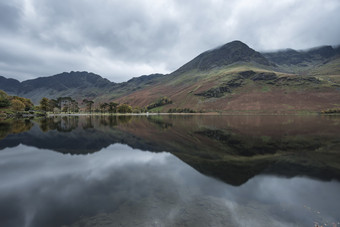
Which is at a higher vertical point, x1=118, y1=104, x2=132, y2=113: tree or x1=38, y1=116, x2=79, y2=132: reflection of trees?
x1=118, y1=104, x2=132, y2=113: tree

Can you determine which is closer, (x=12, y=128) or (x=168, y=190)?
(x=168, y=190)

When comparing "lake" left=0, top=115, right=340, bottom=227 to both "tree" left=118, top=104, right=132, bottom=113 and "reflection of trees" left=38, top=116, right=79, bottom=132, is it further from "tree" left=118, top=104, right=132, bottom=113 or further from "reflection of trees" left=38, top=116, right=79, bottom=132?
"tree" left=118, top=104, right=132, bottom=113

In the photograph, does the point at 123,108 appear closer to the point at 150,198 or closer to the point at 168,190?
the point at 168,190

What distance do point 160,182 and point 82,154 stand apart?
13590 millimetres

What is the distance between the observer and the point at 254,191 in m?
12.3

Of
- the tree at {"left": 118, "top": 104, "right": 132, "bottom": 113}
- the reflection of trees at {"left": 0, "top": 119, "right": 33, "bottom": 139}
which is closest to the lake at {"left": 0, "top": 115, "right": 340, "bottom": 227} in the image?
the reflection of trees at {"left": 0, "top": 119, "right": 33, "bottom": 139}

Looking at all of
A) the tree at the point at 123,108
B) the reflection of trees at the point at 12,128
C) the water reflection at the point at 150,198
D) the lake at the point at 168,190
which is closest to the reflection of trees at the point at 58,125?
the reflection of trees at the point at 12,128

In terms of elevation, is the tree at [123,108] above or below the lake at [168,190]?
above

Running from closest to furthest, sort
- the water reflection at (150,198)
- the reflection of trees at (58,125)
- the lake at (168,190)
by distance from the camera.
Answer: the water reflection at (150,198) → the lake at (168,190) → the reflection of trees at (58,125)

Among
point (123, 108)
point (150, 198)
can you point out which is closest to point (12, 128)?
point (150, 198)

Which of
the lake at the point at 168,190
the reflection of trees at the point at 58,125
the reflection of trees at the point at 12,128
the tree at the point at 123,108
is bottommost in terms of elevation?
the reflection of trees at the point at 58,125

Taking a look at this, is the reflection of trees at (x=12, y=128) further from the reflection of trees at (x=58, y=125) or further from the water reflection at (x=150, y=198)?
the water reflection at (x=150, y=198)

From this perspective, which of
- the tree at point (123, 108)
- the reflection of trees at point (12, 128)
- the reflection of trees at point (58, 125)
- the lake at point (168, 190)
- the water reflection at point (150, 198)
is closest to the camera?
the water reflection at point (150, 198)

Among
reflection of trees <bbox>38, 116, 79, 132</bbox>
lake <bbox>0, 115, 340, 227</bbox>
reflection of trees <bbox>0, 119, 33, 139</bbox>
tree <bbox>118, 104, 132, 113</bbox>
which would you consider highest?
tree <bbox>118, 104, 132, 113</bbox>
